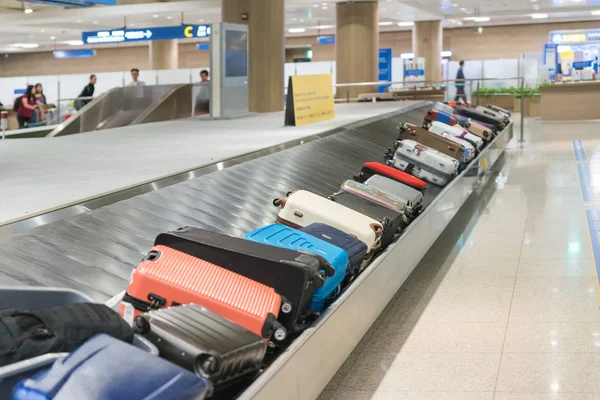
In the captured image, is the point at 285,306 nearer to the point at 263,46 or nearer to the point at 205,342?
the point at 205,342

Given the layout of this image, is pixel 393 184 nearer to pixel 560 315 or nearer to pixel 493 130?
pixel 560 315

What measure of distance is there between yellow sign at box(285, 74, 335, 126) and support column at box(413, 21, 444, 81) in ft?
69.3

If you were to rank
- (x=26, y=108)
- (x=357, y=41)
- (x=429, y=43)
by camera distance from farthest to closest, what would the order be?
1. (x=429, y=43)
2. (x=357, y=41)
3. (x=26, y=108)

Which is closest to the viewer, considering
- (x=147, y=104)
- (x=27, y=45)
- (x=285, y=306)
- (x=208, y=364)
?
(x=208, y=364)

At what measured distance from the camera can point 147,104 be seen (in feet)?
54.0

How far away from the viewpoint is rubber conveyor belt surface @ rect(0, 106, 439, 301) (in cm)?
332

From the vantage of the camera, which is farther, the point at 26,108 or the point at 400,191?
the point at 26,108

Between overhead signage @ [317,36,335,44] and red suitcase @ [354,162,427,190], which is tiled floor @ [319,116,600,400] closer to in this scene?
red suitcase @ [354,162,427,190]

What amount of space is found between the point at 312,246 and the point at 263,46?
40.4 feet

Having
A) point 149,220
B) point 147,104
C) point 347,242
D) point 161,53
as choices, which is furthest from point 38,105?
point 161,53

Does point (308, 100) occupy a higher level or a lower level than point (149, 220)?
higher

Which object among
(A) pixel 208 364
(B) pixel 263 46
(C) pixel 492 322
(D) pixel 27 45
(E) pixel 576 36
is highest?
(D) pixel 27 45

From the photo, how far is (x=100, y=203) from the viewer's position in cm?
429

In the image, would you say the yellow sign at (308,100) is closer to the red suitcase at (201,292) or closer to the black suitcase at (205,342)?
the red suitcase at (201,292)
